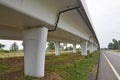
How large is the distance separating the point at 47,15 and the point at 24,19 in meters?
2.12

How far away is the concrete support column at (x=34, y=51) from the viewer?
11930 millimetres

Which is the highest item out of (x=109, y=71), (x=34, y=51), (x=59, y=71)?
(x=34, y=51)

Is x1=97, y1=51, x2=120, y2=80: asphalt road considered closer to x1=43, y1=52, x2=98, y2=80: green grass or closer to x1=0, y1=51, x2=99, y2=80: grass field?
x1=0, y1=51, x2=99, y2=80: grass field

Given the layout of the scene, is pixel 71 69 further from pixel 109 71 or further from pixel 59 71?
pixel 109 71

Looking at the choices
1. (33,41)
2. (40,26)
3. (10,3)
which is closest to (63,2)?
(40,26)

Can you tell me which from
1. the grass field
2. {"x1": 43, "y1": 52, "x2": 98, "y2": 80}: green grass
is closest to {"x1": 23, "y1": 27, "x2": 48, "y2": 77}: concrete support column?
the grass field

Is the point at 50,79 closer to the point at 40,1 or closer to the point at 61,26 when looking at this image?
the point at 40,1

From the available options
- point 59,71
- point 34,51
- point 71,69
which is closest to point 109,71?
point 71,69

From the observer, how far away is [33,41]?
12039 mm

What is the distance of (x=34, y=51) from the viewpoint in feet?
39.1

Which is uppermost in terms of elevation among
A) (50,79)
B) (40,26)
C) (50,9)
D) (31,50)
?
(50,9)

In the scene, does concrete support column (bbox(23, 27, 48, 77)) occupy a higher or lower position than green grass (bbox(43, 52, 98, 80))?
higher

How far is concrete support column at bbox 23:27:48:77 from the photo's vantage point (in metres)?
11.9

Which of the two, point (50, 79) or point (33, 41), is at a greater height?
point (33, 41)
